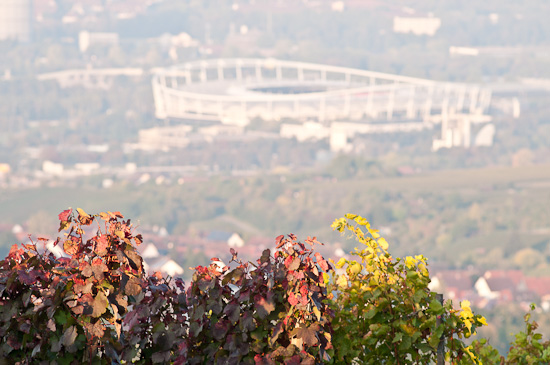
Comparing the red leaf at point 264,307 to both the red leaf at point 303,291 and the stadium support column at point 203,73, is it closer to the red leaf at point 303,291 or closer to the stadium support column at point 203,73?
the red leaf at point 303,291

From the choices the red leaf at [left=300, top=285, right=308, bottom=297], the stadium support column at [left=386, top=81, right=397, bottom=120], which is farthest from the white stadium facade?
the red leaf at [left=300, top=285, right=308, bottom=297]

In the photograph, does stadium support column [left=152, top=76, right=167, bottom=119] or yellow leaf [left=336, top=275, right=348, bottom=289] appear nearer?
yellow leaf [left=336, top=275, right=348, bottom=289]

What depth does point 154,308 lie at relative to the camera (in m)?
1.56

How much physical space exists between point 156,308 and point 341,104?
38748 millimetres

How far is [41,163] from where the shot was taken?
115 ft

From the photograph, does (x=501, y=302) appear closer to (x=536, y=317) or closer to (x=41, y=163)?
(x=536, y=317)

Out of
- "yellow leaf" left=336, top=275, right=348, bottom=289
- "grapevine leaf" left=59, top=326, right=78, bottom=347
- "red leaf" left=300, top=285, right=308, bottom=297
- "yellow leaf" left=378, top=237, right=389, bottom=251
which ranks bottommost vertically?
"yellow leaf" left=336, top=275, right=348, bottom=289

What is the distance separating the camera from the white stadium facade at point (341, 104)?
39.3 m

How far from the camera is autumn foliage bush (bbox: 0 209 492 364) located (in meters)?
1.49

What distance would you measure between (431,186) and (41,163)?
1572 cm

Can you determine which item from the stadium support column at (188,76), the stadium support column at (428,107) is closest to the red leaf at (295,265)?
the stadium support column at (428,107)

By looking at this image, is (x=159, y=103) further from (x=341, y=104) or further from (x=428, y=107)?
(x=428, y=107)

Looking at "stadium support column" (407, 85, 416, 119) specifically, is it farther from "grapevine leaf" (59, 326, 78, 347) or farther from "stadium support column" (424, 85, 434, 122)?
"grapevine leaf" (59, 326, 78, 347)

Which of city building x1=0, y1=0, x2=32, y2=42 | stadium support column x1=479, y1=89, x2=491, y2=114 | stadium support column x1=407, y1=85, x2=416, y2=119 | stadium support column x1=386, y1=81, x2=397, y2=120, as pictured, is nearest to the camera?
stadium support column x1=386, y1=81, x2=397, y2=120
